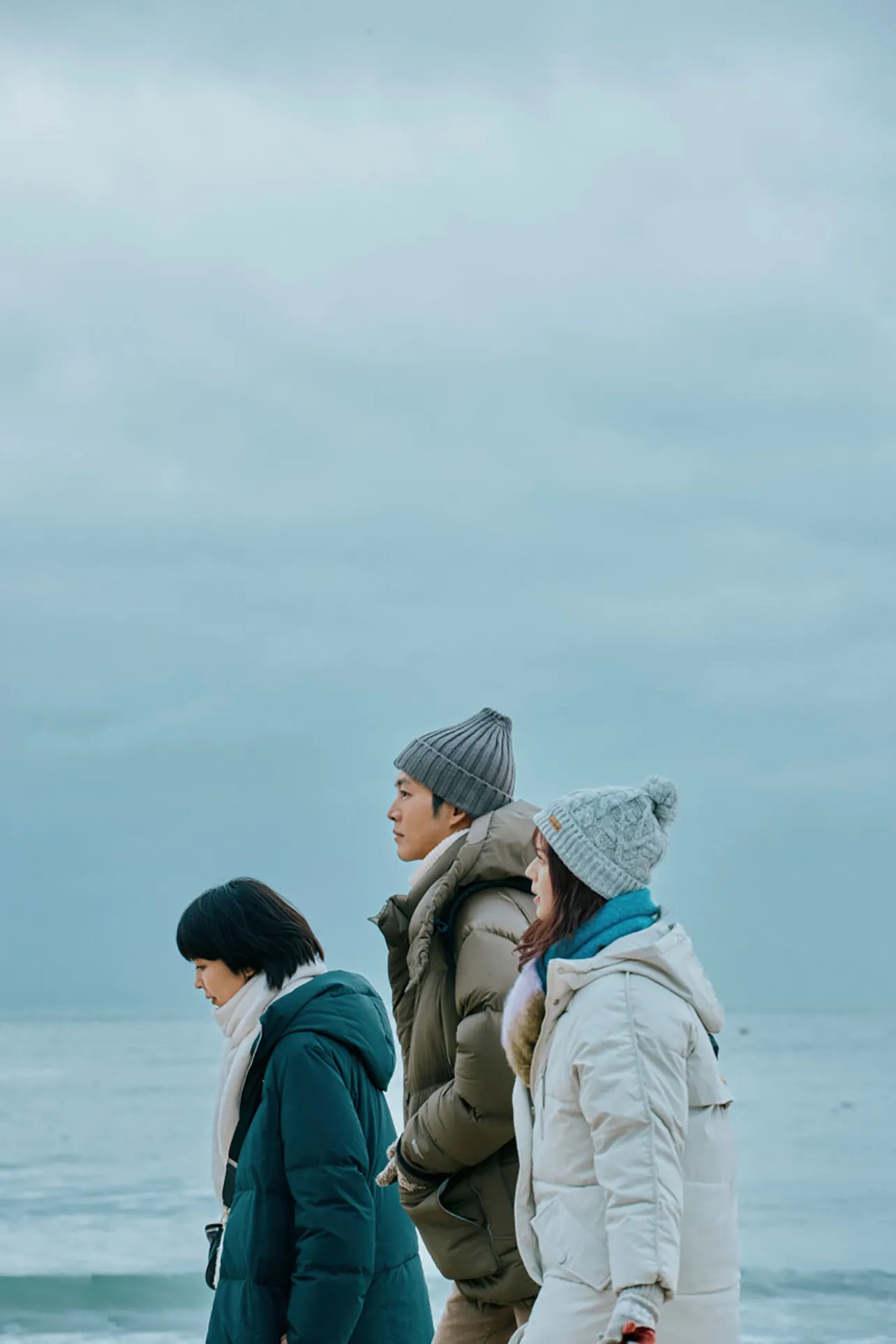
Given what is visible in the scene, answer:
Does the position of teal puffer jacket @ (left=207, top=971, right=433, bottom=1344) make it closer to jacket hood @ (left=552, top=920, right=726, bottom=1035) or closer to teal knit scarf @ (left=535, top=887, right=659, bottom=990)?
teal knit scarf @ (left=535, top=887, right=659, bottom=990)

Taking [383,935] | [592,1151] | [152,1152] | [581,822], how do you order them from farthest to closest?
[152,1152]
[383,935]
[581,822]
[592,1151]

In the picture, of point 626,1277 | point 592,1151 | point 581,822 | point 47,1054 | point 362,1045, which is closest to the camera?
point 626,1277

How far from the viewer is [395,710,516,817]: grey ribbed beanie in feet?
11.2

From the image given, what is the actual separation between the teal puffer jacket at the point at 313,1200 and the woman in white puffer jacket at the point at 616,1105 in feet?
1.45

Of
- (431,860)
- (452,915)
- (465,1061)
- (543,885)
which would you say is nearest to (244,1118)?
(465,1061)

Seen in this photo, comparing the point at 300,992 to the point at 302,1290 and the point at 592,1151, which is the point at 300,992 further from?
the point at 592,1151

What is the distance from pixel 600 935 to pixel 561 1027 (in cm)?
15

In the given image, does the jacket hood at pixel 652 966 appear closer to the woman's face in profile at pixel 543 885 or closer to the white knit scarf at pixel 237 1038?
the woman's face in profile at pixel 543 885

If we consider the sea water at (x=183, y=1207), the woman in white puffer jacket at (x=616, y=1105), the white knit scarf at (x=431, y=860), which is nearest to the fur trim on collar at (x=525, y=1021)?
the woman in white puffer jacket at (x=616, y=1105)

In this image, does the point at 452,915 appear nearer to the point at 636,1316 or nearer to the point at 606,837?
the point at 606,837

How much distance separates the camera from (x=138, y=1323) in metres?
10.5

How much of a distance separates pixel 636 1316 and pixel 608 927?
0.57 m

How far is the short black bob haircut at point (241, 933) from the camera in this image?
2.91 m

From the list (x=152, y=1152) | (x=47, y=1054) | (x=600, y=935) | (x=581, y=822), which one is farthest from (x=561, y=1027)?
(x=47, y=1054)
